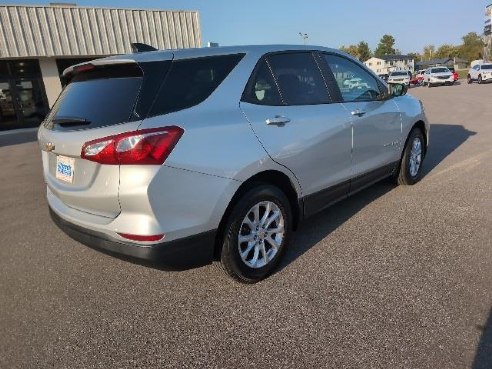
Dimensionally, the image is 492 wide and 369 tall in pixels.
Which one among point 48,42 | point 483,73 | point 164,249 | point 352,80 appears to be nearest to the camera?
point 164,249

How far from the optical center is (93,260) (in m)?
3.63

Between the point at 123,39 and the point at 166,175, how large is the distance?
1997cm

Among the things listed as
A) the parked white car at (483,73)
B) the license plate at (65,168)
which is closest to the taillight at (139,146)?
the license plate at (65,168)

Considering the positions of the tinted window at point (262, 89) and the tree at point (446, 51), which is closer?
the tinted window at point (262, 89)

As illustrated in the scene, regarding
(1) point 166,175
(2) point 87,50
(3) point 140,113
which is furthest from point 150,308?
(2) point 87,50

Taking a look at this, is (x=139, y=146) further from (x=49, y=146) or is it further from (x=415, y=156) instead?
(x=415, y=156)

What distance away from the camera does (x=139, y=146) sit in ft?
7.71

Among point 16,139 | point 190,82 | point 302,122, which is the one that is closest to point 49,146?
point 190,82

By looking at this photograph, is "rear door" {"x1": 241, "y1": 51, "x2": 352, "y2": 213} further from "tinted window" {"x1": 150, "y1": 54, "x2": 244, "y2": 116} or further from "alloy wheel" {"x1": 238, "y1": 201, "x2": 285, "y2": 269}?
"alloy wheel" {"x1": 238, "y1": 201, "x2": 285, "y2": 269}

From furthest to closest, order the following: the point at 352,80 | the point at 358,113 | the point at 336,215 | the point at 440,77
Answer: the point at 440,77
the point at 336,215
the point at 352,80
the point at 358,113

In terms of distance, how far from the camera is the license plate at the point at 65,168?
8.92ft

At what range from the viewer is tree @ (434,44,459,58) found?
122 metres

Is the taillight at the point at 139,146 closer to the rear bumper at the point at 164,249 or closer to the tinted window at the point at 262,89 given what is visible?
the rear bumper at the point at 164,249

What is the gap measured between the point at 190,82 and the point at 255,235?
1.22 metres
